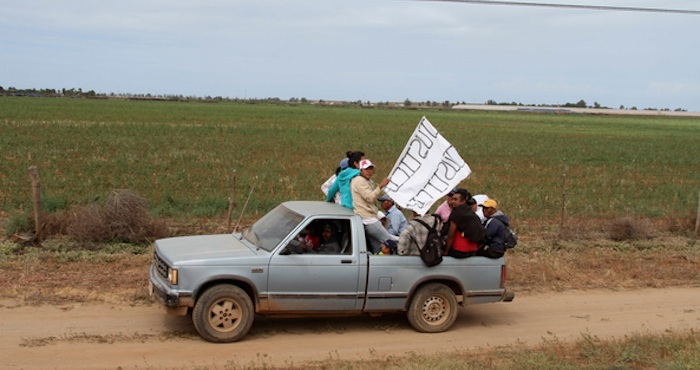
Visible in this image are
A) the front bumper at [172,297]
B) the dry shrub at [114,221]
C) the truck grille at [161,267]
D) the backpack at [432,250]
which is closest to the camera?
the front bumper at [172,297]

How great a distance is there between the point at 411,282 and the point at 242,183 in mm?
12328

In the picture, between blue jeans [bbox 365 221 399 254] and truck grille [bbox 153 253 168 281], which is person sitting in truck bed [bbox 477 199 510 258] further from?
truck grille [bbox 153 253 168 281]

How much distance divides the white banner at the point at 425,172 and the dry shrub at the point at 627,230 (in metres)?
6.94

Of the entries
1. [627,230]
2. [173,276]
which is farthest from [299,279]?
[627,230]

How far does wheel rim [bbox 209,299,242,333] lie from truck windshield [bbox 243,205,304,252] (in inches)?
29.6

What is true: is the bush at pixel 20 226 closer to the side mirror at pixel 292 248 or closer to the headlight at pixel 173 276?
the headlight at pixel 173 276

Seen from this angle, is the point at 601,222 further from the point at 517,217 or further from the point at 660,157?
the point at 660,157

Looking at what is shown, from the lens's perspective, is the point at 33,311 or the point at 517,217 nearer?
the point at 33,311

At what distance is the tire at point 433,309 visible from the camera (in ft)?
29.5

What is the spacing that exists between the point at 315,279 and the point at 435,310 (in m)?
1.60

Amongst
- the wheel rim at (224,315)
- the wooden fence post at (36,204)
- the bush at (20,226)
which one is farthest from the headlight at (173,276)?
the bush at (20,226)

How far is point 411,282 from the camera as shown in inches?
350

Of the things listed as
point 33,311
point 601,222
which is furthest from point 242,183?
point 33,311

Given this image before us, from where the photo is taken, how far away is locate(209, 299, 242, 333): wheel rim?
8117 millimetres
